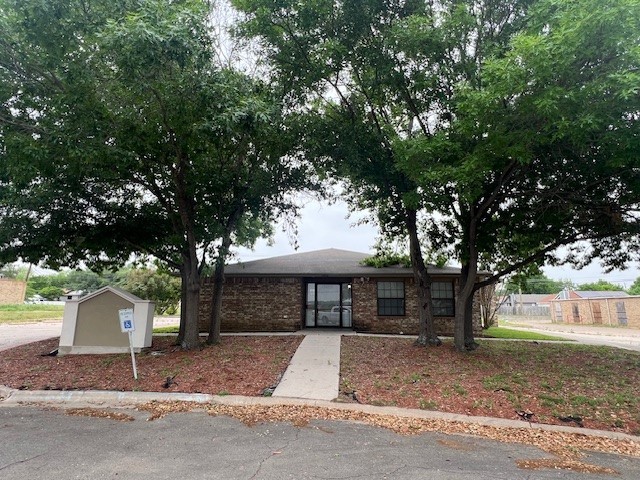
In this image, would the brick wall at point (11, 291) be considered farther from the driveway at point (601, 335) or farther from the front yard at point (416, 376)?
the driveway at point (601, 335)

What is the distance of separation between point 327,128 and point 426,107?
2545 mm

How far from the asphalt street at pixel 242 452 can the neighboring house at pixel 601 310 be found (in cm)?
2909

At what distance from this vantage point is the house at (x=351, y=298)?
50.5 feet

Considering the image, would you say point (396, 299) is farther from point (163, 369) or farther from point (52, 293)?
point (52, 293)

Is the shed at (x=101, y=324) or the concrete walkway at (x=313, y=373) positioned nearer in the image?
the concrete walkway at (x=313, y=373)

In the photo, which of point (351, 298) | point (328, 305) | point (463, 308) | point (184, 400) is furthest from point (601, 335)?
point (184, 400)

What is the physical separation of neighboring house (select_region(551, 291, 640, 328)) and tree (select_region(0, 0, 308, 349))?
2796 centimetres

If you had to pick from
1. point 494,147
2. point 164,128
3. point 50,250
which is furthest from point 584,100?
point 50,250

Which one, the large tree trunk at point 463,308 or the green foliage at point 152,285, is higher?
the green foliage at point 152,285

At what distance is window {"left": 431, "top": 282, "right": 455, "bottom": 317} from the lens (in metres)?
15.5

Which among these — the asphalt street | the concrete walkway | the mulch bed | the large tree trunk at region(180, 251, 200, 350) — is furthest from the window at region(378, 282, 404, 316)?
the asphalt street

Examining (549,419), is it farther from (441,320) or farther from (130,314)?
(441,320)

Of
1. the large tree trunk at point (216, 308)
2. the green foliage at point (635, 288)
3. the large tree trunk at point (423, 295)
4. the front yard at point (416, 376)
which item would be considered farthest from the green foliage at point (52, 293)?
the green foliage at point (635, 288)

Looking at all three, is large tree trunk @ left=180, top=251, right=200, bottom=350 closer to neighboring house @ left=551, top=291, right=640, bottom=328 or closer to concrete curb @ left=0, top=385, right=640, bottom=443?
concrete curb @ left=0, top=385, right=640, bottom=443
